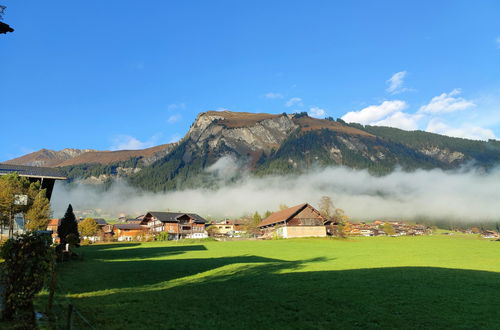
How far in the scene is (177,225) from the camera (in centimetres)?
12169

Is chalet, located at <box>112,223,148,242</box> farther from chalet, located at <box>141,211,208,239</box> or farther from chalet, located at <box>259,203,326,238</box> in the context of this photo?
chalet, located at <box>259,203,326,238</box>

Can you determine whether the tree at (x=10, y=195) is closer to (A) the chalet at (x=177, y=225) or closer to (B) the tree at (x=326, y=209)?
(B) the tree at (x=326, y=209)

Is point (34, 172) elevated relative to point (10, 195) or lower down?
elevated

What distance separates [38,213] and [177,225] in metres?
85.6

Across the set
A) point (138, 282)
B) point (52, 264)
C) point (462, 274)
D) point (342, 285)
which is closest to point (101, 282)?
point (138, 282)

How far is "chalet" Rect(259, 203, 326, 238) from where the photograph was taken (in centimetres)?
9262

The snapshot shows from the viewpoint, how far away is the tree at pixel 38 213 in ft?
123

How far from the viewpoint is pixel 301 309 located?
1442cm

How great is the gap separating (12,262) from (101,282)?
12851mm

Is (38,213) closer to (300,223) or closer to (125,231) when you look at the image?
(300,223)

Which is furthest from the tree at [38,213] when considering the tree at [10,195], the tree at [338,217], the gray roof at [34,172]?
the tree at [338,217]

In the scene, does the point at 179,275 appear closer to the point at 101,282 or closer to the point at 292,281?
the point at 101,282

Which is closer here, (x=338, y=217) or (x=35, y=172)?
(x=35, y=172)

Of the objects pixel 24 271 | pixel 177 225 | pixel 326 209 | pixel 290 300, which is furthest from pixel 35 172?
pixel 177 225
